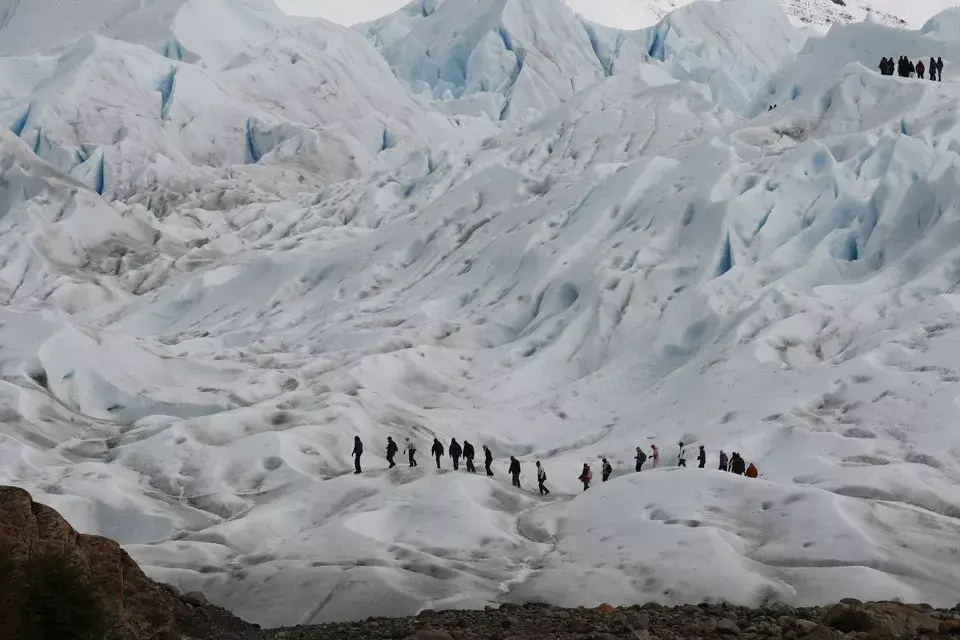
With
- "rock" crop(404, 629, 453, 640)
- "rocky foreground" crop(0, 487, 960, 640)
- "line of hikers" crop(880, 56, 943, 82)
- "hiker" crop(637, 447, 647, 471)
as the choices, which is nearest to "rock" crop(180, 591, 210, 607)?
"rocky foreground" crop(0, 487, 960, 640)

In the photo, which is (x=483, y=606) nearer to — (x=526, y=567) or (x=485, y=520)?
(x=526, y=567)

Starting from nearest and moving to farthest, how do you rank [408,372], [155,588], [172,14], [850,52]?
[155,588] < [408,372] < [850,52] < [172,14]

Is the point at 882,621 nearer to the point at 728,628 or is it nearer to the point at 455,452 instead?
the point at 728,628

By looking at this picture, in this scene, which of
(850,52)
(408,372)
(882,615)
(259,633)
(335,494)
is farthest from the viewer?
(850,52)

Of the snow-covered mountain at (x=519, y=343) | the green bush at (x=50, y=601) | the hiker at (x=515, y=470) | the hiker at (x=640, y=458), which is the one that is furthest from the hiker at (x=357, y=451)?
the green bush at (x=50, y=601)

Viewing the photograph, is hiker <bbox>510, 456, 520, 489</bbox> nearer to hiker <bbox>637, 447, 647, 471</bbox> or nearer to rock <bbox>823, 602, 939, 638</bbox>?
hiker <bbox>637, 447, 647, 471</bbox>

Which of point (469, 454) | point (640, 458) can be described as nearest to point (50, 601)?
point (469, 454)

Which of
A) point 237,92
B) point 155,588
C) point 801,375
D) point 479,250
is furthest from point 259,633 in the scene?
point 237,92
